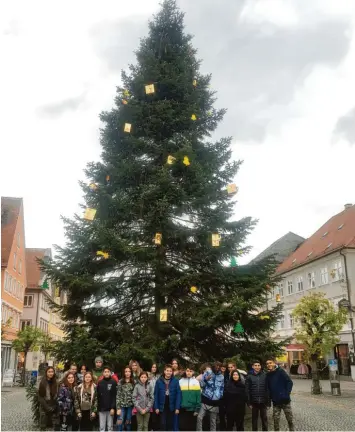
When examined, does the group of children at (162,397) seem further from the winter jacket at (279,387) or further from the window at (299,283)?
the window at (299,283)

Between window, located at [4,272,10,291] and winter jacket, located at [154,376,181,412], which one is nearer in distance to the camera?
winter jacket, located at [154,376,181,412]

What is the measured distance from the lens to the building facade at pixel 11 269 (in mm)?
39156

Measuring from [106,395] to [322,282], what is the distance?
32.7 metres

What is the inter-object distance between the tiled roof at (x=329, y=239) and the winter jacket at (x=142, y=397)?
29057 mm

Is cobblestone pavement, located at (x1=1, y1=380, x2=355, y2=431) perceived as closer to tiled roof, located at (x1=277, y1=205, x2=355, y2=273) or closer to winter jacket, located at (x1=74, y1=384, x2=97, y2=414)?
winter jacket, located at (x1=74, y1=384, x2=97, y2=414)

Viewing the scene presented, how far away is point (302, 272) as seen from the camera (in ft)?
143

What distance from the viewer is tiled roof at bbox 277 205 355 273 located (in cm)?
3828

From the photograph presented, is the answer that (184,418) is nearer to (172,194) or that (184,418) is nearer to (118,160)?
(172,194)

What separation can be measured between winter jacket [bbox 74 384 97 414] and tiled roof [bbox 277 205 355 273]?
29649 millimetres

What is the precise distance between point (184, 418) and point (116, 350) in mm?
2474

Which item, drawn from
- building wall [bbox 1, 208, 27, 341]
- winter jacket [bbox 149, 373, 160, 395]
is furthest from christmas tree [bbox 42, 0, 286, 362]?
building wall [bbox 1, 208, 27, 341]

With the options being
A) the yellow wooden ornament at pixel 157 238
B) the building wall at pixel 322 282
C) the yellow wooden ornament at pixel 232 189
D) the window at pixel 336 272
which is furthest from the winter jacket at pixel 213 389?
the window at pixel 336 272

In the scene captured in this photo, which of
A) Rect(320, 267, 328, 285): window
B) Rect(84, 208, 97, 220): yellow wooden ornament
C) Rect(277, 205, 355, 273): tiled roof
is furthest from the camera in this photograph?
Rect(320, 267, 328, 285): window

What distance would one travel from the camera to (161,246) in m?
13.7
